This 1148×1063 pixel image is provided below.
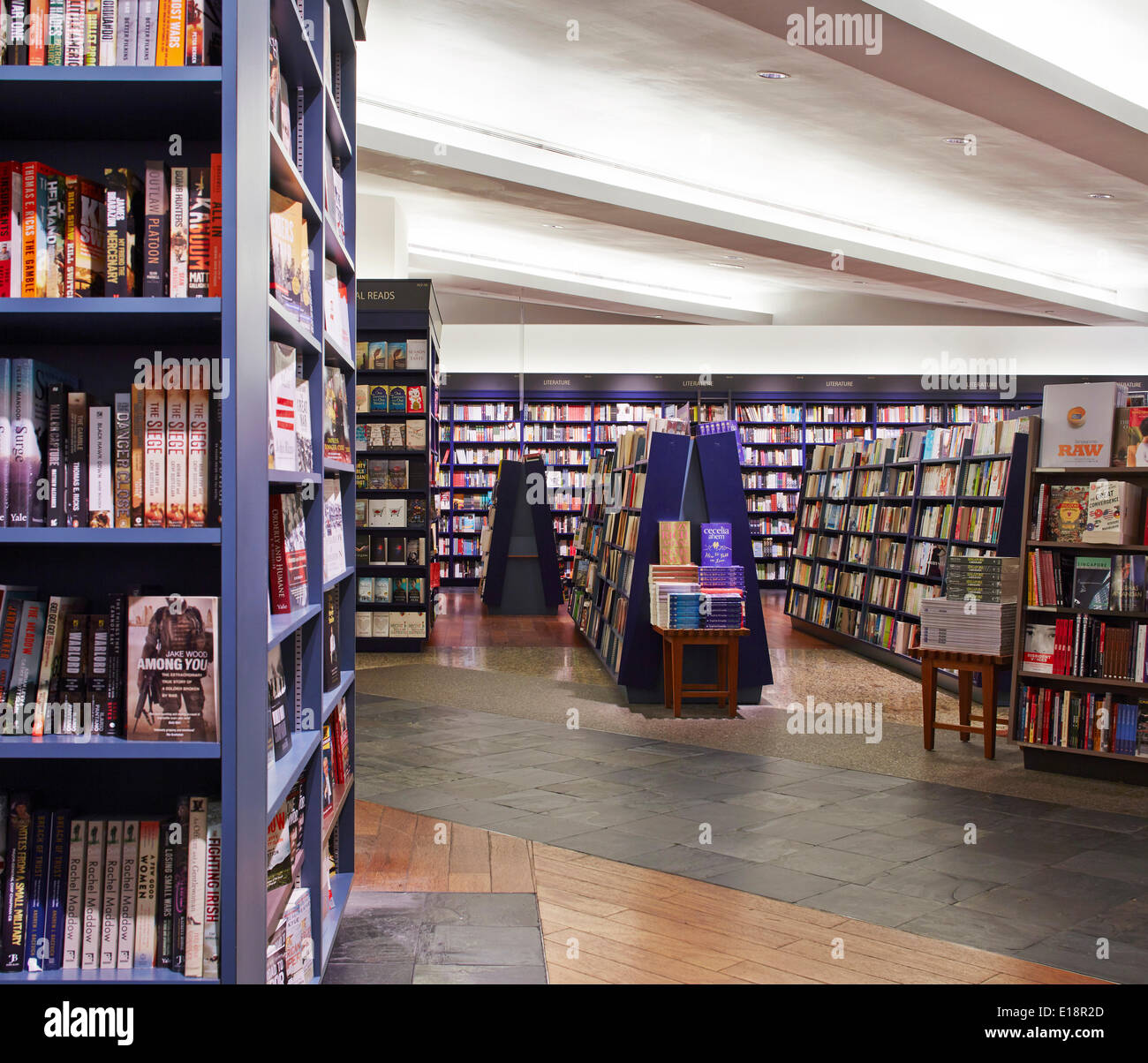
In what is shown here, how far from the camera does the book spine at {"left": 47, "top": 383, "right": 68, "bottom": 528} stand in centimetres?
191

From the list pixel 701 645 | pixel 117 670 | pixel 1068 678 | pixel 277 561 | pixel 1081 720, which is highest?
pixel 277 561

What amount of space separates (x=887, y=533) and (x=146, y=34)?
299 inches

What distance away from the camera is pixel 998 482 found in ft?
23.1

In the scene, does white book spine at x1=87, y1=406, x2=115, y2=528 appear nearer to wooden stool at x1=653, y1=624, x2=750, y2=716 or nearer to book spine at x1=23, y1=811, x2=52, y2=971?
book spine at x1=23, y1=811, x2=52, y2=971

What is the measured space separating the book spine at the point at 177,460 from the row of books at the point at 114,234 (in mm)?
195

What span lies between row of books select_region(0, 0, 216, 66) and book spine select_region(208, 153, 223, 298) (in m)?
0.19

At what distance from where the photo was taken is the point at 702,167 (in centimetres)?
934

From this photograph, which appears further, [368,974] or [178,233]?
[368,974]

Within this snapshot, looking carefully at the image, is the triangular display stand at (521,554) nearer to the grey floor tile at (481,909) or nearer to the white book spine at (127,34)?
the grey floor tile at (481,909)

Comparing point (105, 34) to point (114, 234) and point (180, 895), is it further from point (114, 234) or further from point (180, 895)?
point (180, 895)

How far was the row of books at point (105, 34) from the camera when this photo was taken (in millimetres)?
1884

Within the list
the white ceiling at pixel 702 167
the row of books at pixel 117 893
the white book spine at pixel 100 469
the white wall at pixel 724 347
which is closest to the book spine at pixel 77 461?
the white book spine at pixel 100 469

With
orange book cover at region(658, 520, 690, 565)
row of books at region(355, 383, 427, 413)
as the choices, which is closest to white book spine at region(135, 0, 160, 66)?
orange book cover at region(658, 520, 690, 565)

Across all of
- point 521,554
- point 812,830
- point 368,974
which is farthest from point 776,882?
point 521,554
